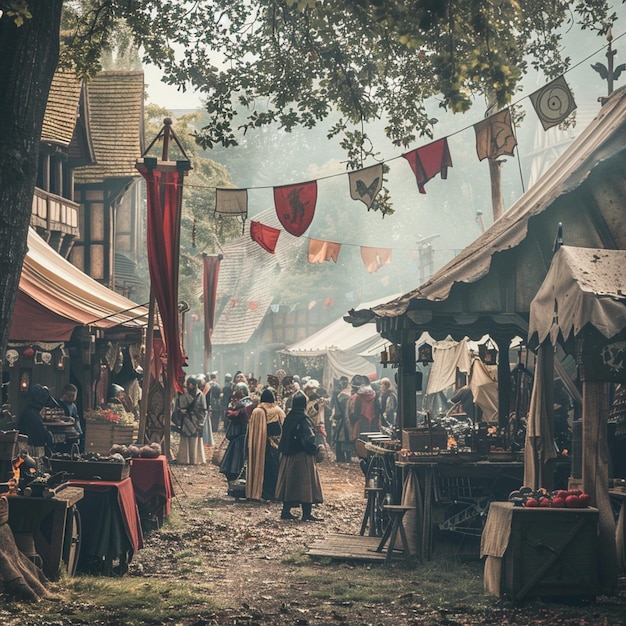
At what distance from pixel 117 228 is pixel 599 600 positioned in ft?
90.7

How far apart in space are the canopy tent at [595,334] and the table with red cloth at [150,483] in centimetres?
566

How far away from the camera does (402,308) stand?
43.1 ft

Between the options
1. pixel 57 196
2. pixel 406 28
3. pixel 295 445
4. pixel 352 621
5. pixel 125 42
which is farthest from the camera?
pixel 125 42

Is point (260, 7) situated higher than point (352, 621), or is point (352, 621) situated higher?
point (260, 7)

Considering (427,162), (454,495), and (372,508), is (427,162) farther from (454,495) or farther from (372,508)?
(454,495)

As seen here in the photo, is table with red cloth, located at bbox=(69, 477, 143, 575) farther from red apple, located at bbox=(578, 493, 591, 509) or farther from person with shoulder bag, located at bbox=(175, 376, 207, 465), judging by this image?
person with shoulder bag, located at bbox=(175, 376, 207, 465)

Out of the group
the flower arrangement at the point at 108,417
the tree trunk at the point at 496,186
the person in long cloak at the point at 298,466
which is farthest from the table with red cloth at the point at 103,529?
the tree trunk at the point at 496,186

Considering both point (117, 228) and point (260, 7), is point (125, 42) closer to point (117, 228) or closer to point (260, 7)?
point (117, 228)

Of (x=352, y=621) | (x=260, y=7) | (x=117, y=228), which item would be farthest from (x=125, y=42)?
(x=352, y=621)

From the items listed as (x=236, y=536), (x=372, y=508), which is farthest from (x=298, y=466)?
(x=372, y=508)

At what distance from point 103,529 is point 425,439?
4117 mm

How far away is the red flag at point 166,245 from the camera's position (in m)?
13.5

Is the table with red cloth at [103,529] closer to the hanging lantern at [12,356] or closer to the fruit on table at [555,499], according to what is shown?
the fruit on table at [555,499]

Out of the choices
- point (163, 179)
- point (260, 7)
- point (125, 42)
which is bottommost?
point (163, 179)
